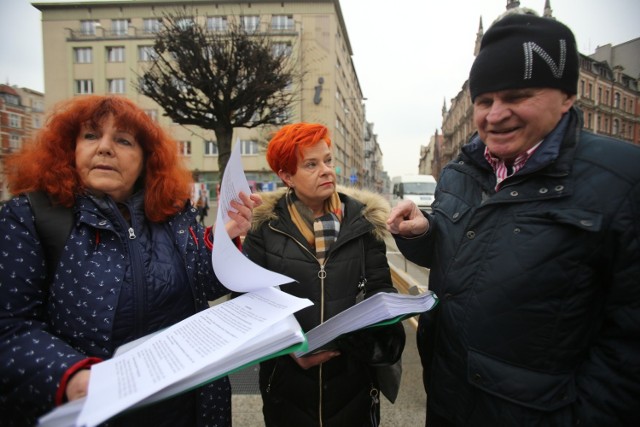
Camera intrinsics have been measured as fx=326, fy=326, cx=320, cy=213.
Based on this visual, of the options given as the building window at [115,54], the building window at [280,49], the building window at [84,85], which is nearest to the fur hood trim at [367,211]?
the building window at [280,49]

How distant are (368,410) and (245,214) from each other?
1115mm

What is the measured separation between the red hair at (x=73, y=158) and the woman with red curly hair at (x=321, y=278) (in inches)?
16.6

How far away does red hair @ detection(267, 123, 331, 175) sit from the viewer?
1.61m

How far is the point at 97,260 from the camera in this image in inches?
43.8

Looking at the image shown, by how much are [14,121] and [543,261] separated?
192 feet

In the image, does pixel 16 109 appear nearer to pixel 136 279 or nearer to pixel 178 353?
pixel 136 279

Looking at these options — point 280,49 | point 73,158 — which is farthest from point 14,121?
point 73,158

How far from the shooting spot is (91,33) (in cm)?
3094

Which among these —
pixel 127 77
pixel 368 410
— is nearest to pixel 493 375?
pixel 368 410

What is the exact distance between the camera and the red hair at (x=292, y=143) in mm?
1612

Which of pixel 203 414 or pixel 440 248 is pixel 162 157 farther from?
pixel 440 248

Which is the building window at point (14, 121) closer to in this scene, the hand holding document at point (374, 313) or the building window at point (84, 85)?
the building window at point (84, 85)

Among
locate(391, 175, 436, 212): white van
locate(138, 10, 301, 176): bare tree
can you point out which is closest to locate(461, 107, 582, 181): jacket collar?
locate(138, 10, 301, 176): bare tree

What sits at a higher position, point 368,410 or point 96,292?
point 96,292
